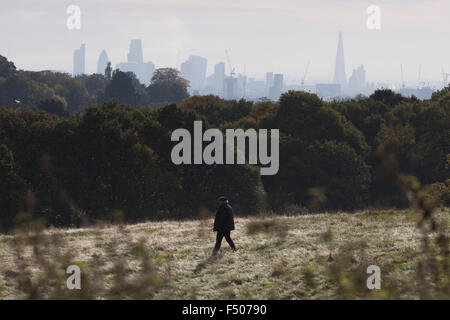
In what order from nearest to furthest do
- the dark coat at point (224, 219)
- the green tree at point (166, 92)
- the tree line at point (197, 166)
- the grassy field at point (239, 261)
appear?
1. the grassy field at point (239, 261)
2. the dark coat at point (224, 219)
3. the tree line at point (197, 166)
4. the green tree at point (166, 92)

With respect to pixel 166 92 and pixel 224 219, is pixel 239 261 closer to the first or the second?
pixel 224 219

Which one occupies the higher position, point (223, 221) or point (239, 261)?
point (223, 221)

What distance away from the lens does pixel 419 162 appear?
204 ft

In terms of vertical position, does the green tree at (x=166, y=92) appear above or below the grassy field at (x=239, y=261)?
above

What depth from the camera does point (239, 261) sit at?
59.2ft

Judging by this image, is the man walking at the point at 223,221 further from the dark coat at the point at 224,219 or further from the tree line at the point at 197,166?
the tree line at the point at 197,166

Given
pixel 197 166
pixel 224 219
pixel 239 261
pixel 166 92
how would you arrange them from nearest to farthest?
1. pixel 239 261
2. pixel 224 219
3. pixel 197 166
4. pixel 166 92

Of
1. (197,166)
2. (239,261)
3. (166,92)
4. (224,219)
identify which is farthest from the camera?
(166,92)

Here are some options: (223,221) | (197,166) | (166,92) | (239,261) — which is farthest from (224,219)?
(166,92)

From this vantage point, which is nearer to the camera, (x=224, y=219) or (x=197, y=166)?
(x=224, y=219)

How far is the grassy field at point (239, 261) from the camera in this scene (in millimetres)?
7039

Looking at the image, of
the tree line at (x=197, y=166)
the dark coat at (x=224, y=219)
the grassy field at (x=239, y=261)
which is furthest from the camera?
the tree line at (x=197, y=166)

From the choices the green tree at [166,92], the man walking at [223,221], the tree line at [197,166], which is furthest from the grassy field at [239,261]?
the green tree at [166,92]
